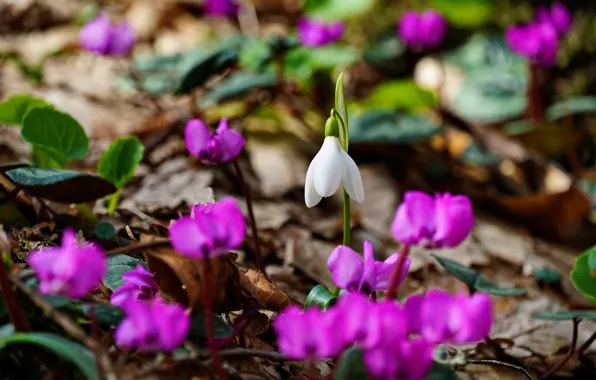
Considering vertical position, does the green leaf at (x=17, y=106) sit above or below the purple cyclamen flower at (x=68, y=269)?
below

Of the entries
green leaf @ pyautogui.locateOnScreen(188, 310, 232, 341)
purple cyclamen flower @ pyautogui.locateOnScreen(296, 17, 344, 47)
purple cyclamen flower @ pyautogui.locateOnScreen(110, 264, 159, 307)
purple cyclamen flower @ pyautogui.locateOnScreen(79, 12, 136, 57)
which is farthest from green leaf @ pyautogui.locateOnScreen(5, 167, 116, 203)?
purple cyclamen flower @ pyautogui.locateOnScreen(296, 17, 344, 47)

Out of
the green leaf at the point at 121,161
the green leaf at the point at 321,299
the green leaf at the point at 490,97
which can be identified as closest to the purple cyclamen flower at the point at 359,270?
the green leaf at the point at 321,299

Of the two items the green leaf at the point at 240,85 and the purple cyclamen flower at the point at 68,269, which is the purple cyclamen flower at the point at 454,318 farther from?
the green leaf at the point at 240,85

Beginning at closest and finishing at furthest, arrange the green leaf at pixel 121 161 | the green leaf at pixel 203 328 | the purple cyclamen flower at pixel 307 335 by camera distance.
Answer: the purple cyclamen flower at pixel 307 335, the green leaf at pixel 203 328, the green leaf at pixel 121 161

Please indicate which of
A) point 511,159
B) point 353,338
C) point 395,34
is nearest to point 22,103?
point 353,338

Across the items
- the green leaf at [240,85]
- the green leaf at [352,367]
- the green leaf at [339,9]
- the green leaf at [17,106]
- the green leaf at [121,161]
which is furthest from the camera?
the green leaf at [339,9]

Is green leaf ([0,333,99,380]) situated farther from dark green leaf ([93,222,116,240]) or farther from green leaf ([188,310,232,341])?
dark green leaf ([93,222,116,240])
